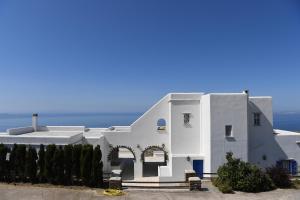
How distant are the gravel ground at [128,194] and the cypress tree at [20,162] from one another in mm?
1123

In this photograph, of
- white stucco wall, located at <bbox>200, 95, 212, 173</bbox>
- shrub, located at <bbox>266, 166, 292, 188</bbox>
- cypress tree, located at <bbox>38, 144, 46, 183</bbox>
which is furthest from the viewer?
white stucco wall, located at <bbox>200, 95, 212, 173</bbox>

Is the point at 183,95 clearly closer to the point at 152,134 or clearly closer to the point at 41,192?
the point at 152,134

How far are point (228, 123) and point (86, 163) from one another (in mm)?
10797

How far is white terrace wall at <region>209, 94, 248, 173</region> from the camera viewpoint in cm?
2186

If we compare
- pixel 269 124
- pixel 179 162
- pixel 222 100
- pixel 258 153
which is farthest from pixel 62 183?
pixel 269 124

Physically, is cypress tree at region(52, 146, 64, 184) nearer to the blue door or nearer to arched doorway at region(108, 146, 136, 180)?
arched doorway at region(108, 146, 136, 180)

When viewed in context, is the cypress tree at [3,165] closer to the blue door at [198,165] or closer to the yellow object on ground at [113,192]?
the yellow object on ground at [113,192]

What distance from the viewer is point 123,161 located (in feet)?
100

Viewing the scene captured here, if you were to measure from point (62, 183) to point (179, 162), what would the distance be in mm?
9318

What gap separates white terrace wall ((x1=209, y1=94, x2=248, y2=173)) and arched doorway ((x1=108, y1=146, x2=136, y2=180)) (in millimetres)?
7533

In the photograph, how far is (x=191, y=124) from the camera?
24453 millimetres

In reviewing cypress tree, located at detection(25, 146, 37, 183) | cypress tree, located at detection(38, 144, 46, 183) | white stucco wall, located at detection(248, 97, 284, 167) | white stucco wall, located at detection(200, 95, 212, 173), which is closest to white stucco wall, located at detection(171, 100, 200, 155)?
white stucco wall, located at detection(200, 95, 212, 173)

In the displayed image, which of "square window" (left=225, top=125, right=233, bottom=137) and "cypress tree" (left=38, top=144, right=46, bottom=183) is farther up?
"square window" (left=225, top=125, right=233, bottom=137)

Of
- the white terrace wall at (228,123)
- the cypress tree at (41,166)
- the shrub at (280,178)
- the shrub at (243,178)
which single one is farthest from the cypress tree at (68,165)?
the shrub at (280,178)
